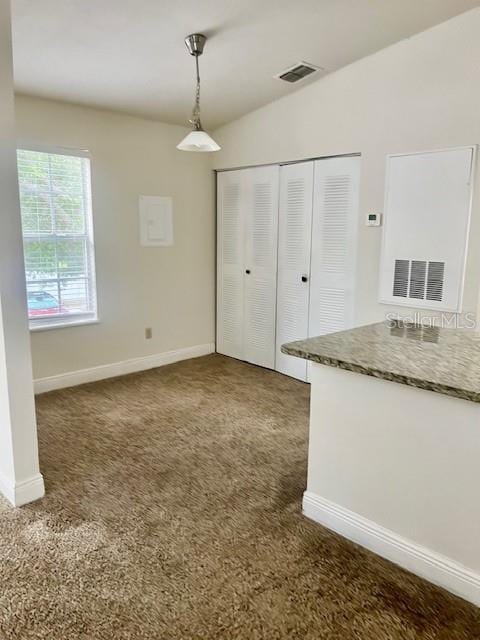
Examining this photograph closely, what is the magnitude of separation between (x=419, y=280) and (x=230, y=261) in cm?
213

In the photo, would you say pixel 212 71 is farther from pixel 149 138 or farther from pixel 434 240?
pixel 434 240

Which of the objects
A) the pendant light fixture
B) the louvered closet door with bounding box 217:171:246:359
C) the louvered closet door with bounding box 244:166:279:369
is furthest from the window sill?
the pendant light fixture

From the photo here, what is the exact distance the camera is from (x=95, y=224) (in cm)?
→ 419

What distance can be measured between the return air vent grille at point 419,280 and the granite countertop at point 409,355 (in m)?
0.76

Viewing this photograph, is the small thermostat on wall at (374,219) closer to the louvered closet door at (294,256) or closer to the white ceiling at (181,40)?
the louvered closet door at (294,256)

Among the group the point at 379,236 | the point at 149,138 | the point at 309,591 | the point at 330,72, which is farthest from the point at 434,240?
the point at 149,138

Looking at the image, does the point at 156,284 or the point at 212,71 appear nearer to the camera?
the point at 212,71

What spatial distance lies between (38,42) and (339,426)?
9.27 feet

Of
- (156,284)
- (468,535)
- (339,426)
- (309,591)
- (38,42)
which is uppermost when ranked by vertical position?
(38,42)

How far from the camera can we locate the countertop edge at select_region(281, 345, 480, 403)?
5.58 feet

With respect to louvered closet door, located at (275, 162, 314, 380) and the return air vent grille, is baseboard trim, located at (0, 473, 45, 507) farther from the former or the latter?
the return air vent grille

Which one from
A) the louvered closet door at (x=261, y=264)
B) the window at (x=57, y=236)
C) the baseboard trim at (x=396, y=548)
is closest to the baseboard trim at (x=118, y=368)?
the window at (x=57, y=236)

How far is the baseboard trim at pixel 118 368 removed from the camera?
4133mm

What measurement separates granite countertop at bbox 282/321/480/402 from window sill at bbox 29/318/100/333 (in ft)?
8.33
